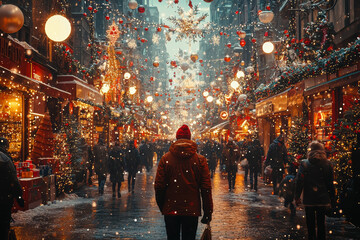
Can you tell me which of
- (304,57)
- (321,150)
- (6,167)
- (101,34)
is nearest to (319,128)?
(304,57)

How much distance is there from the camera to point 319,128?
16016mm

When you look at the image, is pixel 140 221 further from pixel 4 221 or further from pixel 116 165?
pixel 116 165

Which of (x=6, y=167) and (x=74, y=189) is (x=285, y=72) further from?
(x=6, y=167)

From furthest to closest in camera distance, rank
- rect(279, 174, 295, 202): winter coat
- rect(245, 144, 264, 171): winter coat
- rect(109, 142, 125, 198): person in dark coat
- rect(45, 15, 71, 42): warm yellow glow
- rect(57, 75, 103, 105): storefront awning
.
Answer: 1. rect(57, 75, 103, 105): storefront awning
2. rect(245, 144, 264, 171): winter coat
3. rect(109, 142, 125, 198): person in dark coat
4. rect(45, 15, 71, 42): warm yellow glow
5. rect(279, 174, 295, 202): winter coat

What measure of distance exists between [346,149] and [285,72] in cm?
840

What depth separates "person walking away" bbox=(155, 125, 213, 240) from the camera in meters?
5.24

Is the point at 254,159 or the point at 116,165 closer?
the point at 116,165

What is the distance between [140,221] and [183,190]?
4.80m

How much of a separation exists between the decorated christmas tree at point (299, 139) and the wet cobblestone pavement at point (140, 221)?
180cm

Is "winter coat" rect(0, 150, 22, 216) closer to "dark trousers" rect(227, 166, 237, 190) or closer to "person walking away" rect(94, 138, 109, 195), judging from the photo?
"person walking away" rect(94, 138, 109, 195)

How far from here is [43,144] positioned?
15.2m

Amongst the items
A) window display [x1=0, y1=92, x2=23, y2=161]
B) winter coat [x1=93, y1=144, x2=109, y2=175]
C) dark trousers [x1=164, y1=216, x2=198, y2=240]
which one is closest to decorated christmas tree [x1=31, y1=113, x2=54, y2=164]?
window display [x1=0, y1=92, x2=23, y2=161]

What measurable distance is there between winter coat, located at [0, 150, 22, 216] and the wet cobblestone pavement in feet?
7.32

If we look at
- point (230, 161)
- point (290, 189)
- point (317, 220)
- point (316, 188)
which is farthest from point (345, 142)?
point (230, 161)
